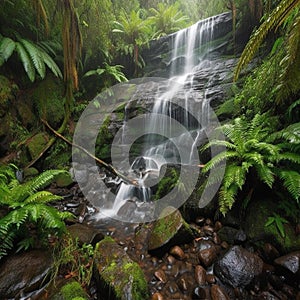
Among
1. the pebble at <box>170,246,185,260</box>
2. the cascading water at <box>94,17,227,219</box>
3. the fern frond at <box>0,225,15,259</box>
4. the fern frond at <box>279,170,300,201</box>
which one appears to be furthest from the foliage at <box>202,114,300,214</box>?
the fern frond at <box>0,225,15,259</box>

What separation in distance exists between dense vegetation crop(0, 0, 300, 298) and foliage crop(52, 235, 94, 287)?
208 millimetres

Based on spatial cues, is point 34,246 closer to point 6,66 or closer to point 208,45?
point 6,66

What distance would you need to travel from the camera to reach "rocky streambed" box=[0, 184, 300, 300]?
178 centimetres

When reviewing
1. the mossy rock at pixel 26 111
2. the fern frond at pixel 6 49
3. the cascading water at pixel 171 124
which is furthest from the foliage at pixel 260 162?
the mossy rock at pixel 26 111

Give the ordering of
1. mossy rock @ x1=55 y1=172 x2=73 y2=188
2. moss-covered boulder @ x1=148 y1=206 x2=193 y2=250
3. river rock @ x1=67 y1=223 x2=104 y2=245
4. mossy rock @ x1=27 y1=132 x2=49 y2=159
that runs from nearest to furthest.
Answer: moss-covered boulder @ x1=148 y1=206 x2=193 y2=250 → river rock @ x1=67 y1=223 x2=104 y2=245 → mossy rock @ x1=55 y1=172 x2=73 y2=188 → mossy rock @ x1=27 y1=132 x2=49 y2=159

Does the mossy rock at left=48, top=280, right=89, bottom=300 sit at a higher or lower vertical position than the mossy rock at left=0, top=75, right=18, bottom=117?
lower

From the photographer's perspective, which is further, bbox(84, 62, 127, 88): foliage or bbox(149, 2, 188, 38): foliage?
bbox(149, 2, 188, 38): foliage

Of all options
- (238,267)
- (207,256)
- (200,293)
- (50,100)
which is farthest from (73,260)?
(50,100)

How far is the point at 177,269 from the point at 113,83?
6344mm

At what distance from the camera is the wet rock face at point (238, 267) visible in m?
1.84

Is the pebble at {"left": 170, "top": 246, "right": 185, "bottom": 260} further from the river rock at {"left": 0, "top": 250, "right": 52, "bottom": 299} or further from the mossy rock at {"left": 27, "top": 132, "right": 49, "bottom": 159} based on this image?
the mossy rock at {"left": 27, "top": 132, "right": 49, "bottom": 159}

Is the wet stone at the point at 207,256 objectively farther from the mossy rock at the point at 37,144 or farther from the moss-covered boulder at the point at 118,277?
the mossy rock at the point at 37,144

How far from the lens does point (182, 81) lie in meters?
7.18

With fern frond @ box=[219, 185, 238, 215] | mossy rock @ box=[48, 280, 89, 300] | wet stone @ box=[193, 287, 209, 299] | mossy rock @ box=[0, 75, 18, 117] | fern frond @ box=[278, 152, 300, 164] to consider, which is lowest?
wet stone @ box=[193, 287, 209, 299]
